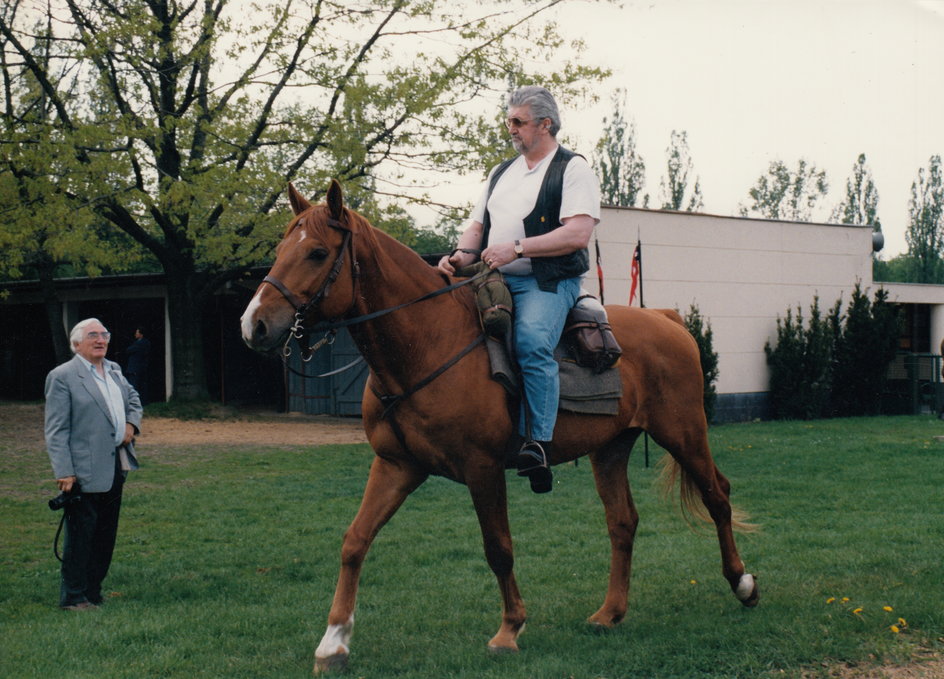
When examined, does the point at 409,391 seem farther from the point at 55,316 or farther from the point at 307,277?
the point at 55,316

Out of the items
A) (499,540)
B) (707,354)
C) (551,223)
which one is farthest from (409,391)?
(707,354)

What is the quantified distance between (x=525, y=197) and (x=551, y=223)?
210 mm

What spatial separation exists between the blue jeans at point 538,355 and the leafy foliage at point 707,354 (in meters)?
15.4

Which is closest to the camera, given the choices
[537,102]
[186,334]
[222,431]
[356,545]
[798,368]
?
[356,545]

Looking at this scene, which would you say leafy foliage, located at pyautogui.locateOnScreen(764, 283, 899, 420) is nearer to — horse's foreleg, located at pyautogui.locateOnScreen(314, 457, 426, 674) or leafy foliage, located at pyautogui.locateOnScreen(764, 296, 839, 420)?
leafy foliage, located at pyautogui.locateOnScreen(764, 296, 839, 420)

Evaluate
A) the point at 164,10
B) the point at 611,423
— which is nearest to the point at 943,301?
the point at 164,10

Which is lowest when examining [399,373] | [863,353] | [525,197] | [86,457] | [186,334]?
[86,457]

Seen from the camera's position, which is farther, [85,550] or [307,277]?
[85,550]

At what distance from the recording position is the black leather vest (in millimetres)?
5059

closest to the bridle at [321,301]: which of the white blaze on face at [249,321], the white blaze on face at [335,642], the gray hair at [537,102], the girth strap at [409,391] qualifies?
the white blaze on face at [249,321]

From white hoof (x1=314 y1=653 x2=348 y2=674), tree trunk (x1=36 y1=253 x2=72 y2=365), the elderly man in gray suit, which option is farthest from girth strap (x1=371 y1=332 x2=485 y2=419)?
tree trunk (x1=36 y1=253 x2=72 y2=365)

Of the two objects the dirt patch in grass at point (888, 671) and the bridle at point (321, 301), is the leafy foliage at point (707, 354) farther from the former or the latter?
the bridle at point (321, 301)

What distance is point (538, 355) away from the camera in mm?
4898

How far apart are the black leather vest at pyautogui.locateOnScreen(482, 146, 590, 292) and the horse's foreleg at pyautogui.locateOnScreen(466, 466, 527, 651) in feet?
3.51
